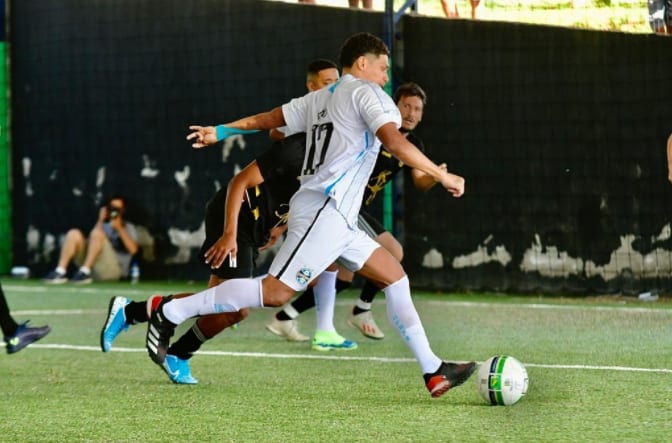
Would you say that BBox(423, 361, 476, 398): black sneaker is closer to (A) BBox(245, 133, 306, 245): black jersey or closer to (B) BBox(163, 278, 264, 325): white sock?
(B) BBox(163, 278, 264, 325): white sock

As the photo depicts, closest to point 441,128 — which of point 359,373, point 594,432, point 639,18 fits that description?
point 639,18

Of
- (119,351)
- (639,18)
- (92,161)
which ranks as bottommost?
(119,351)

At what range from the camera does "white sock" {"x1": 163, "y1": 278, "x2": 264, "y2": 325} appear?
6703 mm

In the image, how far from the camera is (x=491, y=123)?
44.5 feet

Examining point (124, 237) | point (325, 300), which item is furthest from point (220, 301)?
point (124, 237)

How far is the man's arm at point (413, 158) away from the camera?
6062 mm

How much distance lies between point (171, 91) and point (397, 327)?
1004 cm

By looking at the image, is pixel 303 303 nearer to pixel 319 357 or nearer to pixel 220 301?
pixel 319 357

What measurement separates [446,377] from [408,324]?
0.34m

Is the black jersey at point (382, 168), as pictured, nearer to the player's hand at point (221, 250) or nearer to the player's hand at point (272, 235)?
the player's hand at point (272, 235)

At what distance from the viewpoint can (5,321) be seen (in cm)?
780

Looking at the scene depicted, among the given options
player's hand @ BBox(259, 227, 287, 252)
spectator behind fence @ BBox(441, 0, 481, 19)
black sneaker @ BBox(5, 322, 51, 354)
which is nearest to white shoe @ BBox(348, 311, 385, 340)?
player's hand @ BBox(259, 227, 287, 252)

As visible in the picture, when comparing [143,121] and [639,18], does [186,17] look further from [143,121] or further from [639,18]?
[639,18]

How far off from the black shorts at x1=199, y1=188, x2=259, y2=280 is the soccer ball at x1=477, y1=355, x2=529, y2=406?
74.1 inches
